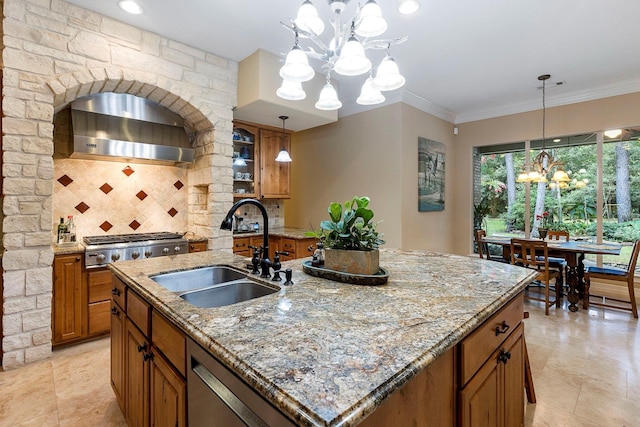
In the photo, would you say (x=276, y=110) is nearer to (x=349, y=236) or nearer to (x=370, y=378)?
(x=349, y=236)

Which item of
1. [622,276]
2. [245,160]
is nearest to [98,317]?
[245,160]

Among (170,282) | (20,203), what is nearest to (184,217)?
(20,203)

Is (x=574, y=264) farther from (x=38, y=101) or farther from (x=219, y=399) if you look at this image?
(x=38, y=101)

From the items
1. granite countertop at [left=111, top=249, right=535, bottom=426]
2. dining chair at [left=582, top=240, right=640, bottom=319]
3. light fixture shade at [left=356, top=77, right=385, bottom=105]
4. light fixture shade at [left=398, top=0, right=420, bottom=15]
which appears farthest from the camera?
dining chair at [left=582, top=240, right=640, bottom=319]

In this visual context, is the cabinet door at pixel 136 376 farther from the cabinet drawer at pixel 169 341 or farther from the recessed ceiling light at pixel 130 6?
the recessed ceiling light at pixel 130 6

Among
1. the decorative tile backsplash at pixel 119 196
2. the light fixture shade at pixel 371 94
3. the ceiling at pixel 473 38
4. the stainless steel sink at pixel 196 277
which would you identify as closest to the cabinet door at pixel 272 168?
the decorative tile backsplash at pixel 119 196

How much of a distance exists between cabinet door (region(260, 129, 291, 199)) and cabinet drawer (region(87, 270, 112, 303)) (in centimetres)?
219

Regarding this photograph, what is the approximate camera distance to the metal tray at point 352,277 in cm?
144

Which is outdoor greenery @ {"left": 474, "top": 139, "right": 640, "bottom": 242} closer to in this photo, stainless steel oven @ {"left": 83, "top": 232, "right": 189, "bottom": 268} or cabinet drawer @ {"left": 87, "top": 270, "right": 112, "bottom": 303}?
stainless steel oven @ {"left": 83, "top": 232, "right": 189, "bottom": 268}

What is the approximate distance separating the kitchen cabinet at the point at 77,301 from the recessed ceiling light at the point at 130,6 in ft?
7.09

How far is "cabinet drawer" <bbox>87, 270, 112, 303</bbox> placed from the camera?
279 centimetres

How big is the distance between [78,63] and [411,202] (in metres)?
4.01

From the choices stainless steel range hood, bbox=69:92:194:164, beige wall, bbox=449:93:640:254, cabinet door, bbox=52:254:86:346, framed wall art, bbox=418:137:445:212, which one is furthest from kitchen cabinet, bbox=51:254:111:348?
beige wall, bbox=449:93:640:254

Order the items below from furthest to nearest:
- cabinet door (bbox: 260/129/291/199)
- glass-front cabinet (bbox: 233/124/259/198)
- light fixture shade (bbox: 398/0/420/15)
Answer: cabinet door (bbox: 260/129/291/199), glass-front cabinet (bbox: 233/124/259/198), light fixture shade (bbox: 398/0/420/15)
